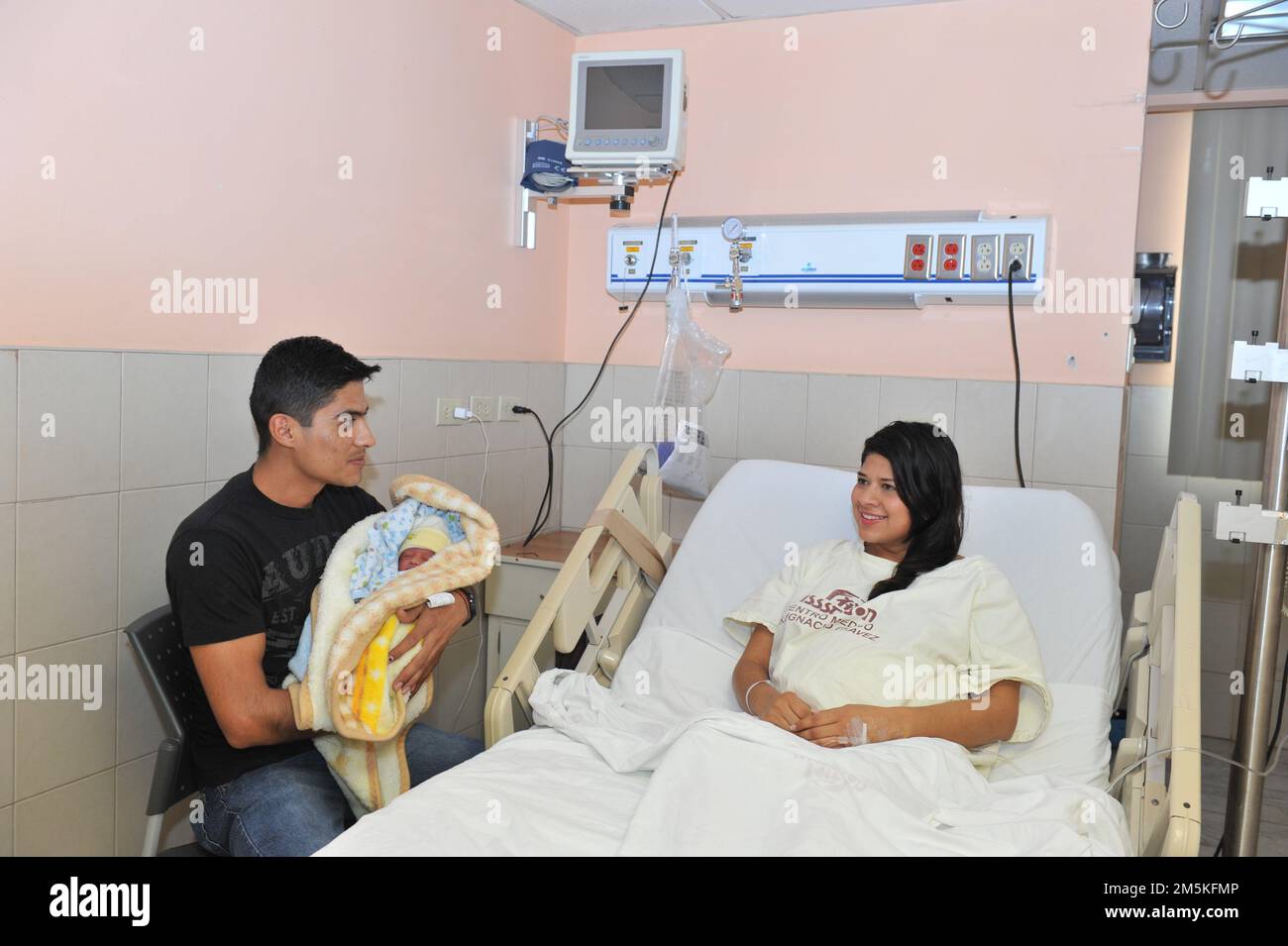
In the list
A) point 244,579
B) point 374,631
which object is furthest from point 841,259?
point 244,579

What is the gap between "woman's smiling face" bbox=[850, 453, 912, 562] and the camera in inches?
81.3

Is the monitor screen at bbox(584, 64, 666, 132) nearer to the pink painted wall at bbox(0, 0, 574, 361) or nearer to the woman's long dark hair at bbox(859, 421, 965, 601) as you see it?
the pink painted wall at bbox(0, 0, 574, 361)

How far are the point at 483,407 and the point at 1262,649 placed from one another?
1.91 m

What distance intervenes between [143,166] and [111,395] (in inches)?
16.5

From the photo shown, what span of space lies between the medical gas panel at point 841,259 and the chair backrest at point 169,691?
1750 millimetres

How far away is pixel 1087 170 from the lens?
271cm

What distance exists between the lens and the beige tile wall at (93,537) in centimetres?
178

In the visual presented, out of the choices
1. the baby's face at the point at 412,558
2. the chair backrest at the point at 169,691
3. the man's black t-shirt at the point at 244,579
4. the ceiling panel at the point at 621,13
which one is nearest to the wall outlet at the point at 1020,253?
the ceiling panel at the point at 621,13

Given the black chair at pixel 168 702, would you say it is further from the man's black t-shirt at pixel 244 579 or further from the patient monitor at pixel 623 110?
the patient monitor at pixel 623 110

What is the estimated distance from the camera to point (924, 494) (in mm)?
2053

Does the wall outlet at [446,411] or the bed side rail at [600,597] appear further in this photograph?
the wall outlet at [446,411]

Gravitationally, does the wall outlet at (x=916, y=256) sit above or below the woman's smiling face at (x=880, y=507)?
above

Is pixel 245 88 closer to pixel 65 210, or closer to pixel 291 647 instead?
pixel 65 210

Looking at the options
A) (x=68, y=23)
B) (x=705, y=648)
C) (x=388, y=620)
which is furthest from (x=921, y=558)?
(x=68, y=23)
